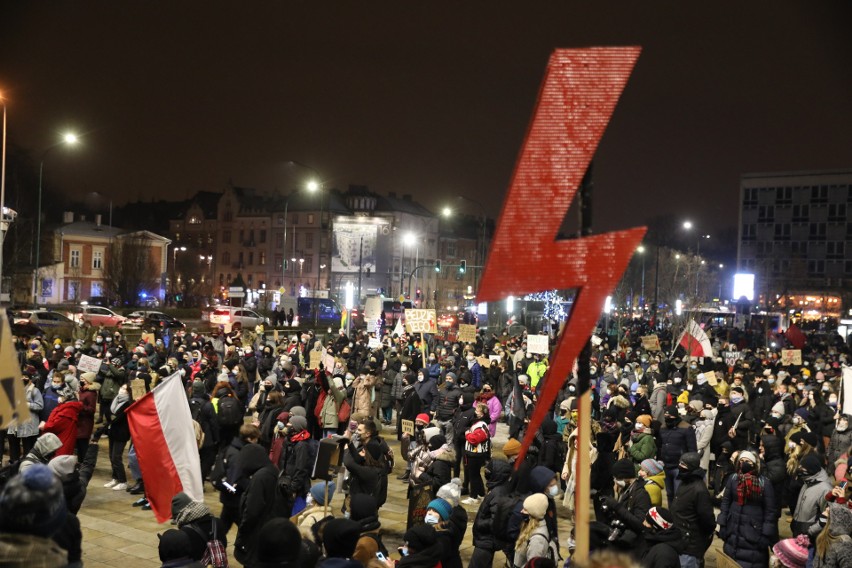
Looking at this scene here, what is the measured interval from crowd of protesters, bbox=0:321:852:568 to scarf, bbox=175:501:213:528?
1cm

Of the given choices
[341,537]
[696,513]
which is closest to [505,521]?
[696,513]

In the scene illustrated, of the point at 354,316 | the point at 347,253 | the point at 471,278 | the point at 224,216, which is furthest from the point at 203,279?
the point at 354,316

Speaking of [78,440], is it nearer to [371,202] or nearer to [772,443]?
[772,443]

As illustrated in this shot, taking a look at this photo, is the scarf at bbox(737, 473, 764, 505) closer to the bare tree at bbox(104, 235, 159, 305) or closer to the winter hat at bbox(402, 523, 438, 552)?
the winter hat at bbox(402, 523, 438, 552)

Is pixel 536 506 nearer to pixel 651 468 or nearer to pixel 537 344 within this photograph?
pixel 651 468

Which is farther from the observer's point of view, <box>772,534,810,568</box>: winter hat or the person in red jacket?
the person in red jacket

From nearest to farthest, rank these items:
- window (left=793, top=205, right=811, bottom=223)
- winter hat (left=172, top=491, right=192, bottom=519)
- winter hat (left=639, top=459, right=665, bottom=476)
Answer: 1. winter hat (left=172, top=491, right=192, bottom=519)
2. winter hat (left=639, top=459, right=665, bottom=476)
3. window (left=793, top=205, right=811, bottom=223)

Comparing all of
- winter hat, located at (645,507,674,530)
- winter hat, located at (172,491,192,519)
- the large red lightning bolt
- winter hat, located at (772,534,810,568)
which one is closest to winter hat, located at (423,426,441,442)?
winter hat, located at (645,507,674,530)

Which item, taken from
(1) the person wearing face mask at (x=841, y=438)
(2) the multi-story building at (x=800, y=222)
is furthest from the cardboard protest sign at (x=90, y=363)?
(2) the multi-story building at (x=800, y=222)

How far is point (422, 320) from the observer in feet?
75.6

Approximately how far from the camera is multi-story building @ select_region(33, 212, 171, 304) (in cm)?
6531

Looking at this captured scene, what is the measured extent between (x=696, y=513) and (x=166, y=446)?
5180 millimetres

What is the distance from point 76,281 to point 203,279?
88.1 ft

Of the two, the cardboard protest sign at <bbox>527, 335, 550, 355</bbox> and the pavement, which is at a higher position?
the cardboard protest sign at <bbox>527, 335, 550, 355</bbox>
